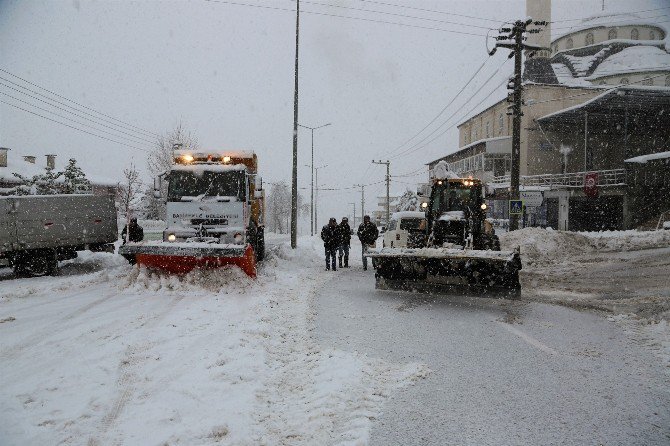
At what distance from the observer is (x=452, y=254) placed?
8602 mm

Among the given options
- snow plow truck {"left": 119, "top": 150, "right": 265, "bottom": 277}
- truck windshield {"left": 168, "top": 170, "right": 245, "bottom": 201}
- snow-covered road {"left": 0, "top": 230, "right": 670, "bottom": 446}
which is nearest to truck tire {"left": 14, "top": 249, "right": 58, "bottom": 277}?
snow plow truck {"left": 119, "top": 150, "right": 265, "bottom": 277}

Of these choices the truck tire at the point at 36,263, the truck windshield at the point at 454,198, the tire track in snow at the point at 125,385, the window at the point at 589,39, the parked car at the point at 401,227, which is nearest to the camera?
the tire track in snow at the point at 125,385

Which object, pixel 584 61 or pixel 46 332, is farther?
pixel 584 61

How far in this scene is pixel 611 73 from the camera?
54.0m

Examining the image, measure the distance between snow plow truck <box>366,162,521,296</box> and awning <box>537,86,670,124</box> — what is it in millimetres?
26104

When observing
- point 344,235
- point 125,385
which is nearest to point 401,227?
point 344,235

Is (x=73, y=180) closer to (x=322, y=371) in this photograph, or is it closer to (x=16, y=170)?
(x=16, y=170)

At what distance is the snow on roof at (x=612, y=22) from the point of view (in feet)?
190

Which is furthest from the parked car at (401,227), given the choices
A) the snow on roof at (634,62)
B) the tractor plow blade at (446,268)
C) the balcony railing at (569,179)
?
the snow on roof at (634,62)

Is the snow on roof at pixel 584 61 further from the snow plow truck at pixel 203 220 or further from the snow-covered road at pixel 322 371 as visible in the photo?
the snow plow truck at pixel 203 220

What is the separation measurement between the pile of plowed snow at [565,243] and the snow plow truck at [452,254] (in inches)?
318

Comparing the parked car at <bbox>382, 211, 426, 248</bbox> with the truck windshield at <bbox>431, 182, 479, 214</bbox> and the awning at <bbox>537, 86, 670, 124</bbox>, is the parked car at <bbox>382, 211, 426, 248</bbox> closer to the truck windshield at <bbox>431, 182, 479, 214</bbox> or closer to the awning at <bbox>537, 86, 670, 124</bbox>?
the truck windshield at <bbox>431, 182, 479, 214</bbox>

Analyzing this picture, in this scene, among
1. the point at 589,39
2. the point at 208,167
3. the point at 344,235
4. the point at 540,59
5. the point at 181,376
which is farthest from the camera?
the point at 589,39

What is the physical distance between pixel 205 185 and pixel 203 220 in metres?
1.04
